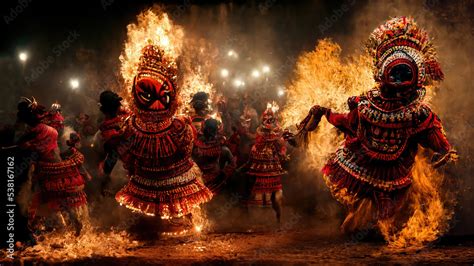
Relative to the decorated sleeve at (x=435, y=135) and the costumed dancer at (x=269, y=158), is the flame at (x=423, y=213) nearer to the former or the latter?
the decorated sleeve at (x=435, y=135)

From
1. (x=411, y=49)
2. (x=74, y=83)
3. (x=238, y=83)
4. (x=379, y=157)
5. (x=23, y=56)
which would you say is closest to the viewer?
(x=411, y=49)

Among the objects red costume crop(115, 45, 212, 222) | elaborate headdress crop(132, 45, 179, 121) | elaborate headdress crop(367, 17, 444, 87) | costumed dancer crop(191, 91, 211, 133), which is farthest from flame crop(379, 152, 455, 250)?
costumed dancer crop(191, 91, 211, 133)

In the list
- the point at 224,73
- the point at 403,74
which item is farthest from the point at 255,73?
the point at 403,74

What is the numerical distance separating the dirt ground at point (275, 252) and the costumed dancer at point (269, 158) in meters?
0.81

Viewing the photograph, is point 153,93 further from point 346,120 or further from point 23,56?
point 23,56

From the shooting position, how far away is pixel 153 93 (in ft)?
17.3

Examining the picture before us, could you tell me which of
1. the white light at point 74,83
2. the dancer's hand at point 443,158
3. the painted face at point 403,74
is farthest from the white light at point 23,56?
the dancer's hand at point 443,158

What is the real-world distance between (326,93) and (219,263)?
3983 mm

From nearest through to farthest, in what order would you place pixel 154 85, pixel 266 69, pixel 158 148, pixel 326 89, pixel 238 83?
pixel 154 85 → pixel 158 148 → pixel 326 89 → pixel 266 69 → pixel 238 83

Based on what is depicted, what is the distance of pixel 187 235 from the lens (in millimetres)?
6125

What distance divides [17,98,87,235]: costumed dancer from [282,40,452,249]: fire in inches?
147

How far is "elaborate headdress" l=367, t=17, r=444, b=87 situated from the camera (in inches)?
189

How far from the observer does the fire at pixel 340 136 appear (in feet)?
17.3

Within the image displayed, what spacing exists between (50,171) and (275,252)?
11.4ft
